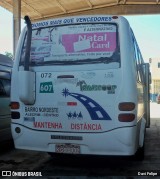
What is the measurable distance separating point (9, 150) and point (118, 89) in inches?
166

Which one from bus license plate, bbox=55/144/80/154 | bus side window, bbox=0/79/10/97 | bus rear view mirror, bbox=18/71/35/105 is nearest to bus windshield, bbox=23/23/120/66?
bus rear view mirror, bbox=18/71/35/105

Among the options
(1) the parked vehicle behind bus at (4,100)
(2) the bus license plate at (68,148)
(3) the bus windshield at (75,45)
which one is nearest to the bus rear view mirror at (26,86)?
(3) the bus windshield at (75,45)

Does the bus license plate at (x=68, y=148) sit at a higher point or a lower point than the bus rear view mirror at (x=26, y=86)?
lower

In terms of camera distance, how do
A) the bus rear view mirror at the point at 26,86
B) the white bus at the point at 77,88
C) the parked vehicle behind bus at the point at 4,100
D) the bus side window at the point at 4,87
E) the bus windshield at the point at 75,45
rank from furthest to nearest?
the bus side window at the point at 4,87
the parked vehicle behind bus at the point at 4,100
the bus rear view mirror at the point at 26,86
the bus windshield at the point at 75,45
the white bus at the point at 77,88

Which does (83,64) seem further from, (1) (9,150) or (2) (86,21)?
Answer: (1) (9,150)

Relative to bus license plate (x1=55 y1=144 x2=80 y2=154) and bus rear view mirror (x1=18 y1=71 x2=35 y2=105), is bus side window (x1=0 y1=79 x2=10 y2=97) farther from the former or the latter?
bus license plate (x1=55 y1=144 x2=80 y2=154)

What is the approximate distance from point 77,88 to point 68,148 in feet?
3.25

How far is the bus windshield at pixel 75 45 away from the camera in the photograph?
562cm

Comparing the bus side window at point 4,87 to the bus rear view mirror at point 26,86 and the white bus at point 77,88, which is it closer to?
the white bus at point 77,88

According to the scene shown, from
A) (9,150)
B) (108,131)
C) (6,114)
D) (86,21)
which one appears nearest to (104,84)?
(108,131)

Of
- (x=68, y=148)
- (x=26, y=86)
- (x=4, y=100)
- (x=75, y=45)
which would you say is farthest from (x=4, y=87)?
(x=68, y=148)

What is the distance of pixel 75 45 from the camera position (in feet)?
19.0

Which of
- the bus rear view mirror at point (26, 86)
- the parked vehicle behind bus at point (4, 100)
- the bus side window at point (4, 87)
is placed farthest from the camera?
the bus side window at point (4, 87)

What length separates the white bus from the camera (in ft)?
17.8
